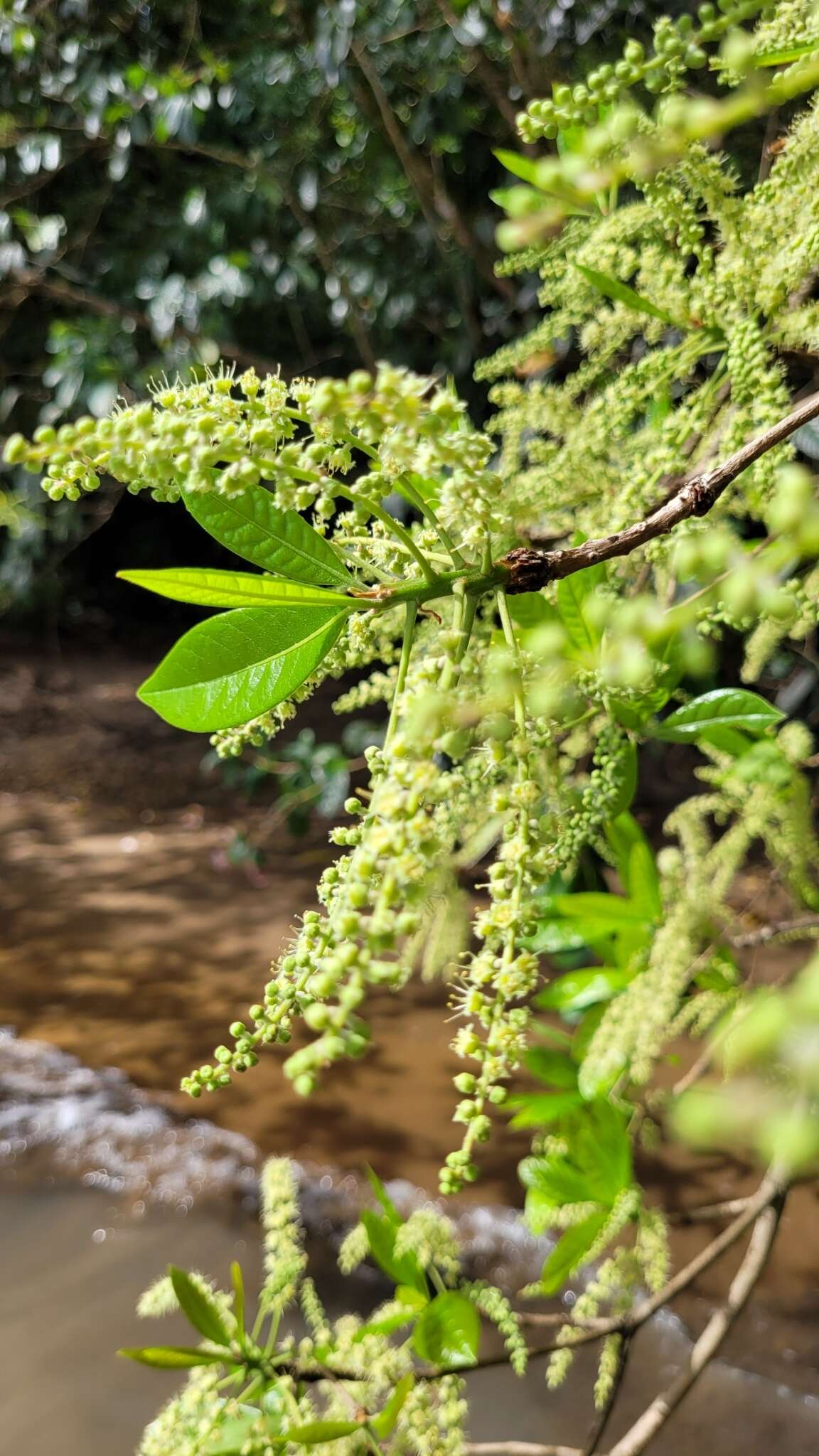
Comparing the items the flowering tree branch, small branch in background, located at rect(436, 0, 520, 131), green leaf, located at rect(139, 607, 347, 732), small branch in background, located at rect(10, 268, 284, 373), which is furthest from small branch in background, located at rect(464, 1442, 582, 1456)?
small branch in background, located at rect(436, 0, 520, 131)

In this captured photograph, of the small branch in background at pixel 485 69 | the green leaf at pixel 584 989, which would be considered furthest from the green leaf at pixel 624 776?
the small branch in background at pixel 485 69

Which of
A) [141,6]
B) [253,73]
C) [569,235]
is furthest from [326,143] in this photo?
[569,235]

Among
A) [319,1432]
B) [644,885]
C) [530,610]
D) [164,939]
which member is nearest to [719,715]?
[530,610]

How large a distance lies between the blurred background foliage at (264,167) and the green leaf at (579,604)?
1453 millimetres

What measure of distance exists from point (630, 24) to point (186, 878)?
8.30ft

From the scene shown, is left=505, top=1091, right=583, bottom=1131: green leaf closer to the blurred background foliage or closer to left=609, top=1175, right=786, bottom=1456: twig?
left=609, top=1175, right=786, bottom=1456: twig

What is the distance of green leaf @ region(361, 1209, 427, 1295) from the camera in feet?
2.53

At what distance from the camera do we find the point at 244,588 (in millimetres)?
357

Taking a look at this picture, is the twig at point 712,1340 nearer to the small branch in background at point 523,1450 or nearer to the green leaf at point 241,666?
the small branch in background at point 523,1450

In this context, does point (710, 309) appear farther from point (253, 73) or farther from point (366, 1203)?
point (253, 73)

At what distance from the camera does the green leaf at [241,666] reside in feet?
1.14

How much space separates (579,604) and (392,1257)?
593mm

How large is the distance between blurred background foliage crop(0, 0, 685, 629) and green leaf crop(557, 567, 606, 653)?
4.77ft

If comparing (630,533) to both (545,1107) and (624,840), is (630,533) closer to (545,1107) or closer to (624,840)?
(624,840)
